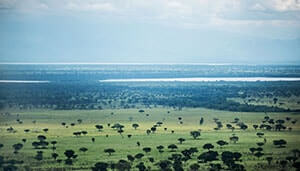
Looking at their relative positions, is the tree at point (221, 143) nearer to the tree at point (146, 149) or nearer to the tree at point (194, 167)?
the tree at point (146, 149)

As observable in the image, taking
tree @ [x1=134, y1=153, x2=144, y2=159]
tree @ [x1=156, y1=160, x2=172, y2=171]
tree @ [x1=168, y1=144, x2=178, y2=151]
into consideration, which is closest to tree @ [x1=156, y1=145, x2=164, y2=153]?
tree @ [x1=168, y1=144, x2=178, y2=151]

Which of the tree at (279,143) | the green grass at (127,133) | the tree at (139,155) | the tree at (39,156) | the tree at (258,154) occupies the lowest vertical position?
the green grass at (127,133)

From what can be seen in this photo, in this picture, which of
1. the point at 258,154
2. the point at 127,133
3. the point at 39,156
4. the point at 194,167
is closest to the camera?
the point at 194,167

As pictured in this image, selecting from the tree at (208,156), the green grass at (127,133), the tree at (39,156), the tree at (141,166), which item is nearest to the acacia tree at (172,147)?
the green grass at (127,133)

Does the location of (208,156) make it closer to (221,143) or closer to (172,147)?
(172,147)

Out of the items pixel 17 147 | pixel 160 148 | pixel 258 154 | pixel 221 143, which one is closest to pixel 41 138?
pixel 17 147

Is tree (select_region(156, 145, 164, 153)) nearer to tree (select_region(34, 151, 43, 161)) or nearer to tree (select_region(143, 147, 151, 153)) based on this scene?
tree (select_region(143, 147, 151, 153))

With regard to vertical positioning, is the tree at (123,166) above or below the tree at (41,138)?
above

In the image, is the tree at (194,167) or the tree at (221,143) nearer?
the tree at (194,167)

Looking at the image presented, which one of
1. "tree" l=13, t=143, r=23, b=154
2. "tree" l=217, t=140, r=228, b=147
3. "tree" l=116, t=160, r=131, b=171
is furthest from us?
"tree" l=217, t=140, r=228, b=147
